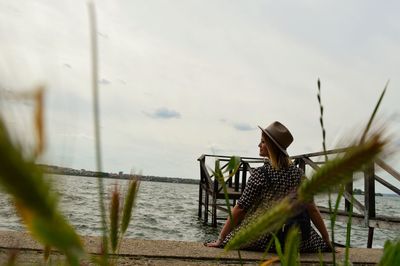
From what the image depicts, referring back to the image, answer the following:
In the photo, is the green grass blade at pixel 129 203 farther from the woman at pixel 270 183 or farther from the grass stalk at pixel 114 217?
the woman at pixel 270 183

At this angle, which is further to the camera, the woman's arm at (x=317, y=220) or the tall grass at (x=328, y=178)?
the woman's arm at (x=317, y=220)

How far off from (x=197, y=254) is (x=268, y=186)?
0.92 meters

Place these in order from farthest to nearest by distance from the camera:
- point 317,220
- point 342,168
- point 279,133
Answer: point 317,220 < point 279,133 < point 342,168

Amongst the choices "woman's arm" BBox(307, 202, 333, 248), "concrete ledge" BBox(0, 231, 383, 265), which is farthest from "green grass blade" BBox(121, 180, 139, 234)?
"woman's arm" BBox(307, 202, 333, 248)

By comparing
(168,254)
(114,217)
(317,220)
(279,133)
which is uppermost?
(279,133)

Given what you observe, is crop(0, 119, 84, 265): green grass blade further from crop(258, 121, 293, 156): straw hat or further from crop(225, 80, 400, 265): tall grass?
crop(258, 121, 293, 156): straw hat

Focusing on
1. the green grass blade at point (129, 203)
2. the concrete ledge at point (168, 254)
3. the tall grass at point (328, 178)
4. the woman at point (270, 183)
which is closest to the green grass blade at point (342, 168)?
the tall grass at point (328, 178)

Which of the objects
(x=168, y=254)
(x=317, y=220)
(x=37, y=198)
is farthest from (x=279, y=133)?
(x=37, y=198)

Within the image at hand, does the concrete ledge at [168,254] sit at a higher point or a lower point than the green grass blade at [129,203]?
lower

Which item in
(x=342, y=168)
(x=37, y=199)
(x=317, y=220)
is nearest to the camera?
(x=37, y=199)

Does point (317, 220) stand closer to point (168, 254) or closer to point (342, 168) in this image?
point (168, 254)

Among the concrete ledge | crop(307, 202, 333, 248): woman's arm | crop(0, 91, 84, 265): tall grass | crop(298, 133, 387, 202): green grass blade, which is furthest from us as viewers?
crop(307, 202, 333, 248): woman's arm

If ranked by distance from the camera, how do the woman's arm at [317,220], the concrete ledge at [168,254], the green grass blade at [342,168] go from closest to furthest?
the green grass blade at [342,168] < the concrete ledge at [168,254] < the woman's arm at [317,220]

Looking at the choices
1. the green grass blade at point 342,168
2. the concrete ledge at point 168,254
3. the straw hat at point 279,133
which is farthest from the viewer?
the straw hat at point 279,133
